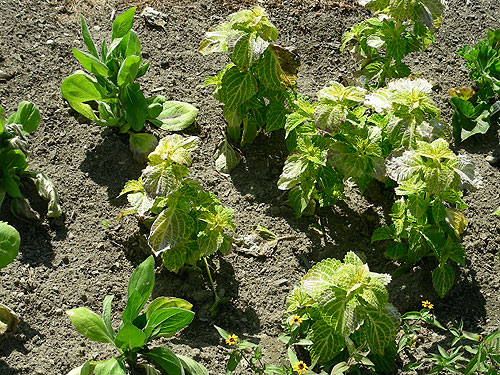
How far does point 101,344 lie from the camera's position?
356 cm

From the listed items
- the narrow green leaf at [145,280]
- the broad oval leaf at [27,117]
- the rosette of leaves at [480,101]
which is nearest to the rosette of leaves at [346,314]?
the narrow green leaf at [145,280]

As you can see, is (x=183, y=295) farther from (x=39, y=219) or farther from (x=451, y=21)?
(x=451, y=21)

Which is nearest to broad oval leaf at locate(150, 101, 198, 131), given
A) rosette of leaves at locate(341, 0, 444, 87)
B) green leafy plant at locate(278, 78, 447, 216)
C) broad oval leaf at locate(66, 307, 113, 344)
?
green leafy plant at locate(278, 78, 447, 216)

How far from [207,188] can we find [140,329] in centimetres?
130

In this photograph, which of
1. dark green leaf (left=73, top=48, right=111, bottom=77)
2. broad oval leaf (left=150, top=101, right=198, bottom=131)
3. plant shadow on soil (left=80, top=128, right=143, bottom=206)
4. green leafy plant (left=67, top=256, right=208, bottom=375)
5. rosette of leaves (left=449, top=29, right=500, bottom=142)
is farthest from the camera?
rosette of leaves (left=449, top=29, right=500, bottom=142)

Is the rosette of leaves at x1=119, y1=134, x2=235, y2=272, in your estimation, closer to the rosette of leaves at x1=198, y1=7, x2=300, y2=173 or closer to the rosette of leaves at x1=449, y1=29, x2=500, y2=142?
the rosette of leaves at x1=198, y1=7, x2=300, y2=173

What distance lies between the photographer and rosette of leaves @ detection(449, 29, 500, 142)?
187 inches

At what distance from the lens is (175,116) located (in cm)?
458

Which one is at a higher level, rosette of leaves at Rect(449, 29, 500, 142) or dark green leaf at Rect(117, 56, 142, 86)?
dark green leaf at Rect(117, 56, 142, 86)

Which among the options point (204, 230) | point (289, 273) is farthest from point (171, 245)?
point (289, 273)

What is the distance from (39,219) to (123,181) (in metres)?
0.57

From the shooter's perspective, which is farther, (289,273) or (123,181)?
(123,181)

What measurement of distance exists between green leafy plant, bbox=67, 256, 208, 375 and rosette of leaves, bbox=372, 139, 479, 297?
4.21 feet

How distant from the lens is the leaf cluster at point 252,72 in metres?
4.11
